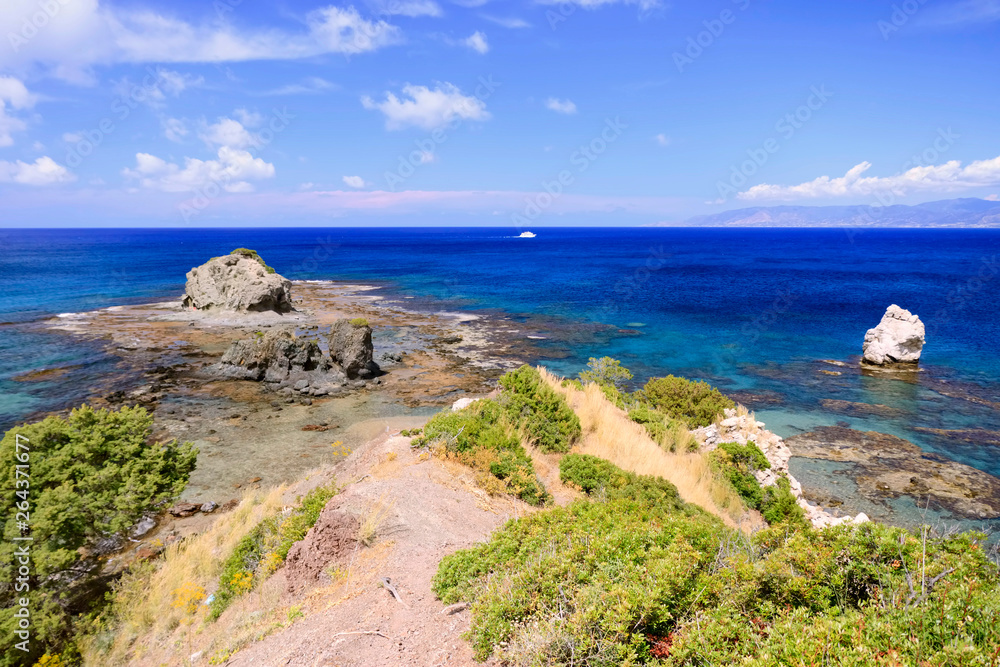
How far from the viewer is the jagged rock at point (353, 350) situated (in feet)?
100

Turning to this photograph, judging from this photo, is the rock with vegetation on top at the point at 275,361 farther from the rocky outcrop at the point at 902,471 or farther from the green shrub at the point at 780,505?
the rocky outcrop at the point at 902,471

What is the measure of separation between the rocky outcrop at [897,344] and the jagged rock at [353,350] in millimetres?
32479

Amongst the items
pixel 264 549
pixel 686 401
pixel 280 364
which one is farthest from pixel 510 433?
pixel 280 364

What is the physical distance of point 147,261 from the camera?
106 metres

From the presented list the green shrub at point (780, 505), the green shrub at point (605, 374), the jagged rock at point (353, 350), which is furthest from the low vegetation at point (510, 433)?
the jagged rock at point (353, 350)

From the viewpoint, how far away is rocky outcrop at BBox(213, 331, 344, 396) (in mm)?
29781

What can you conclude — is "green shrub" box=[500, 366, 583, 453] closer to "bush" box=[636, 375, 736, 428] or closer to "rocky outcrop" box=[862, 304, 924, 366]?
"bush" box=[636, 375, 736, 428]

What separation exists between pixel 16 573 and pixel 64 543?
0.82 m

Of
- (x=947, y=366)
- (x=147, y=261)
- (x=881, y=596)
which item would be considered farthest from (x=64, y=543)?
(x=147, y=261)

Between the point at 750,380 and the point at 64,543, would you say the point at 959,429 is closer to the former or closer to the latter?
the point at 750,380

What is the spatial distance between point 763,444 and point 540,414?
22.1ft

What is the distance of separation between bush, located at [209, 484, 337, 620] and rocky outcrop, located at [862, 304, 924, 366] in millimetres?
36412

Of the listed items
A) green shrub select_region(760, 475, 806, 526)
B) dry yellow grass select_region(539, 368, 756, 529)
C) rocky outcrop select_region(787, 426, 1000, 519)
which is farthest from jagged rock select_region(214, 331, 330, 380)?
rocky outcrop select_region(787, 426, 1000, 519)

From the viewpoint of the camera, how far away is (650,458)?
13.7m
